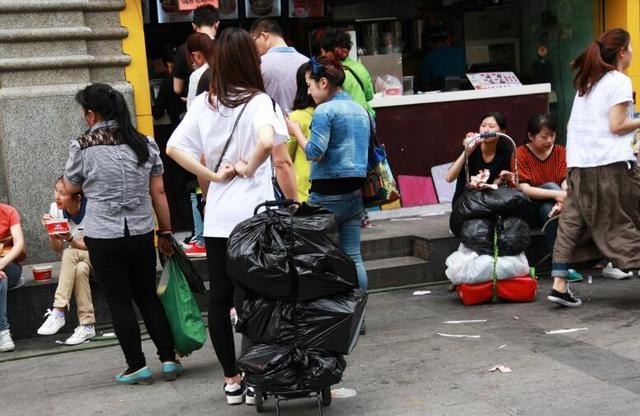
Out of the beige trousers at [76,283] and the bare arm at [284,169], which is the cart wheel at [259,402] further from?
the beige trousers at [76,283]

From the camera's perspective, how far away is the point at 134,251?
5.84 metres

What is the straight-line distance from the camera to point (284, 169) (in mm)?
5512

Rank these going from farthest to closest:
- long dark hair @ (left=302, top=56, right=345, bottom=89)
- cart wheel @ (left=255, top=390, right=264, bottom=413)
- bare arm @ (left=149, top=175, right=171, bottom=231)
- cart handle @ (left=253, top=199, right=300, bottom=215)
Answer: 1. long dark hair @ (left=302, top=56, right=345, bottom=89)
2. bare arm @ (left=149, top=175, right=171, bottom=231)
3. cart wheel @ (left=255, top=390, right=264, bottom=413)
4. cart handle @ (left=253, top=199, right=300, bottom=215)

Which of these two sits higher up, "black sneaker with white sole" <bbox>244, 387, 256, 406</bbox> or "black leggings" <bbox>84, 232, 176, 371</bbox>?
"black leggings" <bbox>84, 232, 176, 371</bbox>

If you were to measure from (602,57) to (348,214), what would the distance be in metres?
2.25

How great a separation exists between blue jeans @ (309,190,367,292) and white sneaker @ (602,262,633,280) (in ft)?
9.11

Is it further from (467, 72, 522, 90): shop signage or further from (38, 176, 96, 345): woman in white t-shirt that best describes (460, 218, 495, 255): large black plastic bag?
(467, 72, 522, 90): shop signage

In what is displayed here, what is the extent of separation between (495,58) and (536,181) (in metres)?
3.93

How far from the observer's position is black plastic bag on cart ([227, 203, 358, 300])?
4906 millimetres

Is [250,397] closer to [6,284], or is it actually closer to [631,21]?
[6,284]

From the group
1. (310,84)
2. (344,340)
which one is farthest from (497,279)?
(344,340)

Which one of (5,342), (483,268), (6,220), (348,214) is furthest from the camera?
(483,268)

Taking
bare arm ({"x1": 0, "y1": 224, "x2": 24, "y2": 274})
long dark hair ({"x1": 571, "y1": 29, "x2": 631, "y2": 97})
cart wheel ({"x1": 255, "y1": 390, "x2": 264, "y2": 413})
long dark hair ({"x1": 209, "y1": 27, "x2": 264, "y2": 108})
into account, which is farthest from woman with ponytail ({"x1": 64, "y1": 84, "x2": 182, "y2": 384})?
long dark hair ({"x1": 571, "y1": 29, "x2": 631, "y2": 97})

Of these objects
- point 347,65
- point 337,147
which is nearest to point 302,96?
point 337,147
